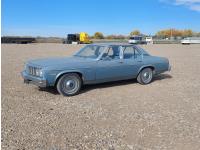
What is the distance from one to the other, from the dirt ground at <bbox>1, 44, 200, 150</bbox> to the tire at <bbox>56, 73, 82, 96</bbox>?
23 cm

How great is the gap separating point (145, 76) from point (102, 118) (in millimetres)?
4453

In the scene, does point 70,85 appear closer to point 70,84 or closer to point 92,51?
point 70,84

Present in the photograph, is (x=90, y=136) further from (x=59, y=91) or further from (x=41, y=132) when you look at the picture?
(x=59, y=91)

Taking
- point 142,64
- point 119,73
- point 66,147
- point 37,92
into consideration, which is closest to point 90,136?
point 66,147

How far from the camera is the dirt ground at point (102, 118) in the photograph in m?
4.79

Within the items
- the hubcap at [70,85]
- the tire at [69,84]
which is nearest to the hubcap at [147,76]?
the tire at [69,84]

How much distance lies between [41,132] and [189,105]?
3.93m

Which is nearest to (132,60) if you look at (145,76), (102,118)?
(145,76)

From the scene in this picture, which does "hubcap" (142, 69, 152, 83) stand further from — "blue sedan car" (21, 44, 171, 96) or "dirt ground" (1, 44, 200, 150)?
"dirt ground" (1, 44, 200, 150)

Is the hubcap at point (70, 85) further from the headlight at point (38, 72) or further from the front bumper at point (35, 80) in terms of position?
the headlight at point (38, 72)

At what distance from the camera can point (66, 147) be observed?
4547 mm

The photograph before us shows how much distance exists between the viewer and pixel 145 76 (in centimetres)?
1018

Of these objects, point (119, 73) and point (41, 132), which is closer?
point (41, 132)

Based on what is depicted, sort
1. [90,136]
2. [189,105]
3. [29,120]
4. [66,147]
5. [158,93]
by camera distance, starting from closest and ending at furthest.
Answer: [66,147], [90,136], [29,120], [189,105], [158,93]
